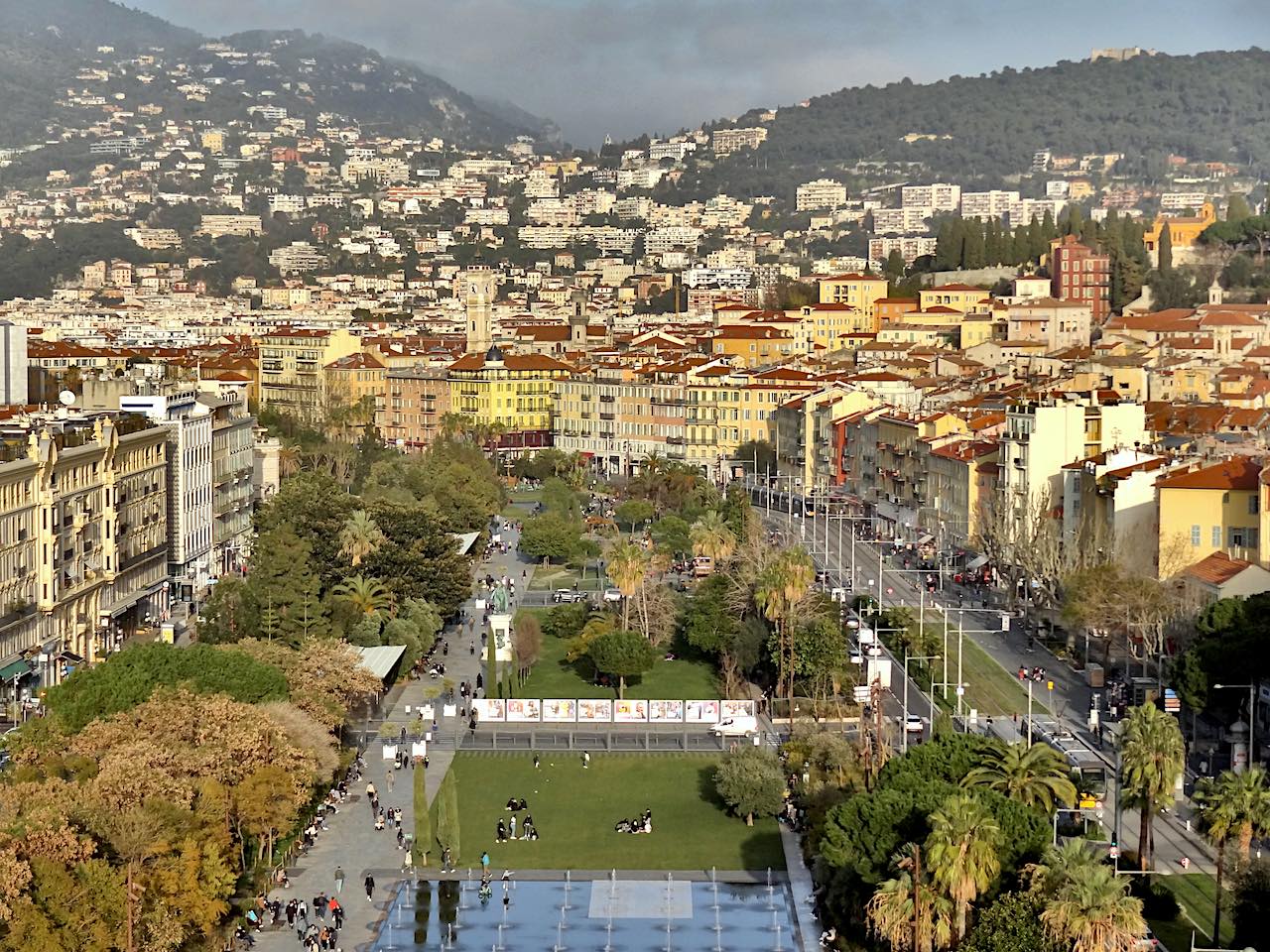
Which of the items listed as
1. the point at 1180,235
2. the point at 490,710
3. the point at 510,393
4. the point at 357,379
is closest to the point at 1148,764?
the point at 490,710

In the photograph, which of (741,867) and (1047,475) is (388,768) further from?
(1047,475)

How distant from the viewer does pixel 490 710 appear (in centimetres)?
5419

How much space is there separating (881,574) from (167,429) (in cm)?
2328

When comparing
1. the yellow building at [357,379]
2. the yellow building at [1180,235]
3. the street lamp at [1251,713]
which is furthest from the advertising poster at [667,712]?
the yellow building at [1180,235]

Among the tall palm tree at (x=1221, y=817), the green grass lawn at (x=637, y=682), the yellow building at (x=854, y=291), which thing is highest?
the yellow building at (x=854, y=291)

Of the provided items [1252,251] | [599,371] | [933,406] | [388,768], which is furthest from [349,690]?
[1252,251]

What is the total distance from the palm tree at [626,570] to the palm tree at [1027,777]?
26663mm

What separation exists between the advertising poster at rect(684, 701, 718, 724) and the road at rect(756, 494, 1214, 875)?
16.0 ft

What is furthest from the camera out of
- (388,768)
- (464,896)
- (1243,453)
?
(1243,453)

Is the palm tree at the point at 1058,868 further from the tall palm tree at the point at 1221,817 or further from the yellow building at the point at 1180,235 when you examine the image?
the yellow building at the point at 1180,235

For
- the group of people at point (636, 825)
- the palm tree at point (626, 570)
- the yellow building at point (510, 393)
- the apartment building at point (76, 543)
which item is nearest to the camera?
the group of people at point (636, 825)

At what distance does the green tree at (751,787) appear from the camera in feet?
143

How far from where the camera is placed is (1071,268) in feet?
494

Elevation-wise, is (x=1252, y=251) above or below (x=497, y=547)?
above
